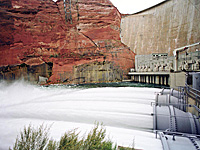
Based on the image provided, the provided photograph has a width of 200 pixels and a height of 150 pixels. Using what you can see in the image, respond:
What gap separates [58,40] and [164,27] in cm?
810

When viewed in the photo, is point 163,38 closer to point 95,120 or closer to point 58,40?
point 58,40

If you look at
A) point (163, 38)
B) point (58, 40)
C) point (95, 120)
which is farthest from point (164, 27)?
point (95, 120)

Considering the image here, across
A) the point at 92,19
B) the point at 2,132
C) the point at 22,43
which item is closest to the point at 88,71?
the point at 92,19

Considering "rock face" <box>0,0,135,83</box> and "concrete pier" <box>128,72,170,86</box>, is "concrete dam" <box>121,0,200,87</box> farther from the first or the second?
"rock face" <box>0,0,135,83</box>

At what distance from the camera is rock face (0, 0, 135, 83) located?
8.31m

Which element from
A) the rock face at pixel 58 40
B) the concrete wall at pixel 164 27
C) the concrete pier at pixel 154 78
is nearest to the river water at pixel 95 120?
the concrete pier at pixel 154 78

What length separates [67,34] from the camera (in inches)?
367

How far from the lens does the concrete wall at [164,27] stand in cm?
750

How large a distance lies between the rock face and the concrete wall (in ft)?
7.11

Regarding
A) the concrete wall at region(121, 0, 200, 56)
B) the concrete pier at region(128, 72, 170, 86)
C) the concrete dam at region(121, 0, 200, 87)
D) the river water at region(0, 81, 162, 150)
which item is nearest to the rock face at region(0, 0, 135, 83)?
the concrete pier at region(128, 72, 170, 86)

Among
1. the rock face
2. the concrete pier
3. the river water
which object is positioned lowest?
the river water

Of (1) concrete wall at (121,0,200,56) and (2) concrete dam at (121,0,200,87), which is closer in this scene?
(2) concrete dam at (121,0,200,87)

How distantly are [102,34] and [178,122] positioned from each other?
8314 millimetres

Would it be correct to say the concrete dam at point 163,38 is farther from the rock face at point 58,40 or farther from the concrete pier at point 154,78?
the rock face at point 58,40
